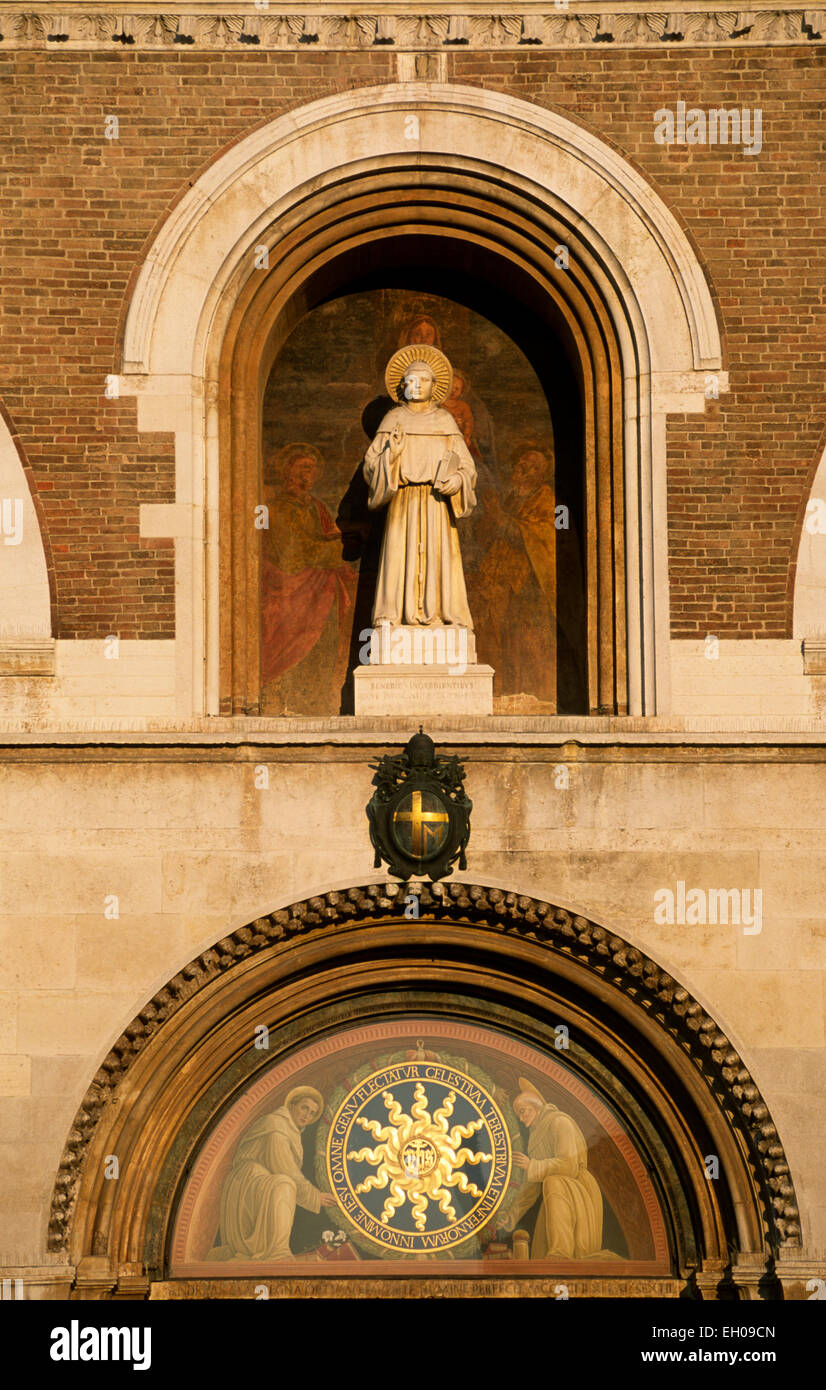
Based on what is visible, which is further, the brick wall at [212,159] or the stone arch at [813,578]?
the brick wall at [212,159]

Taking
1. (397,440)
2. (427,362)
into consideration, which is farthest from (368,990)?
(427,362)

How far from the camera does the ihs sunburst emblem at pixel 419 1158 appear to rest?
44.5 ft

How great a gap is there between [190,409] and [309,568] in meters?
1.51

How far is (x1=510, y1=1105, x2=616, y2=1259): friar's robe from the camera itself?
13.5 m

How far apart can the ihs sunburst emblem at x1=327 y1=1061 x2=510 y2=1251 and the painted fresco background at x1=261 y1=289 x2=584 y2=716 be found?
250 cm

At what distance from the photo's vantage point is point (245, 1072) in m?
13.6

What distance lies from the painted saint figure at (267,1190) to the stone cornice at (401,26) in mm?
6411

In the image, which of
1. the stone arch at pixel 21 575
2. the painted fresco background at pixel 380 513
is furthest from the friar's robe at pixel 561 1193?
the stone arch at pixel 21 575

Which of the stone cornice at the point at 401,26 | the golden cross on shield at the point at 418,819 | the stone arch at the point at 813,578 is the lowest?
the golden cross on shield at the point at 418,819

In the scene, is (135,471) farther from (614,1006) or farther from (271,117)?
(614,1006)

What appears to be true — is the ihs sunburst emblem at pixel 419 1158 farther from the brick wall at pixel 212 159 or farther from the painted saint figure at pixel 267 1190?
the brick wall at pixel 212 159

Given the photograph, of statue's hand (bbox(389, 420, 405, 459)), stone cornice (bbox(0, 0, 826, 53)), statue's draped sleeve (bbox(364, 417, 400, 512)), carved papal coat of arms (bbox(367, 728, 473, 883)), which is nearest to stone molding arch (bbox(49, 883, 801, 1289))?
carved papal coat of arms (bbox(367, 728, 473, 883))

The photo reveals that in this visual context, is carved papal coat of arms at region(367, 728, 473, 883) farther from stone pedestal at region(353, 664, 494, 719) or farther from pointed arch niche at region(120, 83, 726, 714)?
pointed arch niche at region(120, 83, 726, 714)
